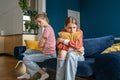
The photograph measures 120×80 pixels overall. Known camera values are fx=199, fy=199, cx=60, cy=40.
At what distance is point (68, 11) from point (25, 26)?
1563 millimetres

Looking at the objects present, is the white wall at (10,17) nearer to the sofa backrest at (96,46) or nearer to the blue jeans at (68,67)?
the sofa backrest at (96,46)

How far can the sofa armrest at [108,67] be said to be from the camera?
196 cm

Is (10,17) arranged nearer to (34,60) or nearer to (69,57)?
(34,60)

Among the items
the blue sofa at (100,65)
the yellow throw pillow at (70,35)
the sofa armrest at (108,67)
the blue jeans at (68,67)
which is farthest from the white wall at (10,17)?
the sofa armrest at (108,67)

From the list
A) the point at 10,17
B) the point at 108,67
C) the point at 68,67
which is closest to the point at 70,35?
the point at 68,67

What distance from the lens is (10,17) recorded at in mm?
6945

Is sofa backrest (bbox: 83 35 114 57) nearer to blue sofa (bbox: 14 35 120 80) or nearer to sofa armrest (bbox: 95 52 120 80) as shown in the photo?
blue sofa (bbox: 14 35 120 80)

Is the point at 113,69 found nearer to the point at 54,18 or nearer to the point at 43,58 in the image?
the point at 43,58

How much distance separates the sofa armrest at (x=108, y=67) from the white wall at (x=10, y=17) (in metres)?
4.58

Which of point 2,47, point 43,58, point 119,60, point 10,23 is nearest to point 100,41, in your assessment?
point 43,58

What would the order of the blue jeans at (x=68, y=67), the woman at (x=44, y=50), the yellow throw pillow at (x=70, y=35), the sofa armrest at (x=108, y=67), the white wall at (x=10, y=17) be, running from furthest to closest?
1. the white wall at (x=10, y=17)
2. the woman at (x=44, y=50)
3. the yellow throw pillow at (x=70, y=35)
4. the blue jeans at (x=68, y=67)
5. the sofa armrest at (x=108, y=67)

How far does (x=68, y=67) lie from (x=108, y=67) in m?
0.47

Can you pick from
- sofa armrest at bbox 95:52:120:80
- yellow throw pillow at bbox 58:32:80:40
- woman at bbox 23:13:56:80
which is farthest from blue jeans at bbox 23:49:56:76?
sofa armrest at bbox 95:52:120:80

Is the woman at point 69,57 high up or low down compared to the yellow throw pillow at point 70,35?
down
